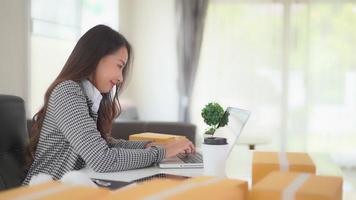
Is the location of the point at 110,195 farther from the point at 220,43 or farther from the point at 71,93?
the point at 220,43

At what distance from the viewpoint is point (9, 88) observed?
2.67 metres

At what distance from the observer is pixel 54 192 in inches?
20.8

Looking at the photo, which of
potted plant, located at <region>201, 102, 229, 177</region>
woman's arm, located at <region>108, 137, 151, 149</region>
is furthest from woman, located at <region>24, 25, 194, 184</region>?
potted plant, located at <region>201, 102, 229, 177</region>

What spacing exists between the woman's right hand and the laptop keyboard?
2cm

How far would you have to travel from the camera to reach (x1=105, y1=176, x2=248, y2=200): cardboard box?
1.71 feet

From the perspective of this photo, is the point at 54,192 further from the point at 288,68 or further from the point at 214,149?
the point at 288,68

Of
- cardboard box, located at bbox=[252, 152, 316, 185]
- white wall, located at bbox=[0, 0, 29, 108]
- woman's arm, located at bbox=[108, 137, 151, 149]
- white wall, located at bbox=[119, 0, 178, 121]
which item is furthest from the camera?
white wall, located at bbox=[119, 0, 178, 121]

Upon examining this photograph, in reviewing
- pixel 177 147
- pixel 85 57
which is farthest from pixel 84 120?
pixel 177 147

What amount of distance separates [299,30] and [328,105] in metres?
0.88

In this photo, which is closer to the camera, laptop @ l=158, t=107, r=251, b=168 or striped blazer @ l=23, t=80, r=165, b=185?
striped blazer @ l=23, t=80, r=165, b=185

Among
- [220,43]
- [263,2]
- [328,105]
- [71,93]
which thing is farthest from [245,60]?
[71,93]

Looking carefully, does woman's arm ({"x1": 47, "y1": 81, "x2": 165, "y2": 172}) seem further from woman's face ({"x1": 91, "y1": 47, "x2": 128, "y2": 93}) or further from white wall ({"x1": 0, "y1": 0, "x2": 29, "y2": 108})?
white wall ({"x1": 0, "y1": 0, "x2": 29, "y2": 108})

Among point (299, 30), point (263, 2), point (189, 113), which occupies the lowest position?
point (189, 113)

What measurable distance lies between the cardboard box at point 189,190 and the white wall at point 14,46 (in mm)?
2295
